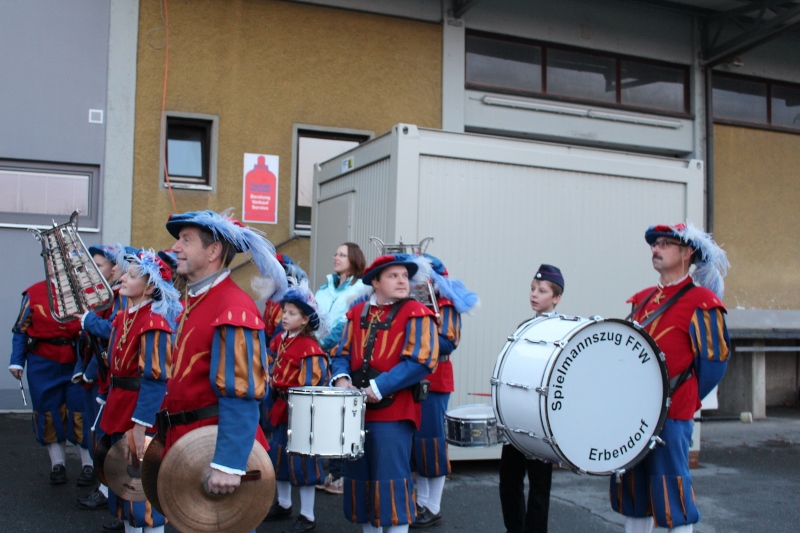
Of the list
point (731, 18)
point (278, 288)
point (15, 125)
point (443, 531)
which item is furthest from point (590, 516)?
point (731, 18)

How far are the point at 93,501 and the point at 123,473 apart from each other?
7.01 ft

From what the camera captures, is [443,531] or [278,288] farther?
[443,531]

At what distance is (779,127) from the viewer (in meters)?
14.1

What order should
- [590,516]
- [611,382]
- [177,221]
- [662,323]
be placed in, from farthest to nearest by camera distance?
1. [590,516]
2. [662,323]
3. [611,382]
4. [177,221]

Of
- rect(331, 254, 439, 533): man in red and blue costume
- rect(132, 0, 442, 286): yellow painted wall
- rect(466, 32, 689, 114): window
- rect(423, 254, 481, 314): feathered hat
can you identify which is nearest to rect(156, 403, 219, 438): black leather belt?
rect(331, 254, 439, 533): man in red and blue costume

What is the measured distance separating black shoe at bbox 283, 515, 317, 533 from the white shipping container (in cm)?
205

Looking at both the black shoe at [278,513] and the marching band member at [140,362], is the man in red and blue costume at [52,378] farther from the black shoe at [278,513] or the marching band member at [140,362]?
the marching band member at [140,362]

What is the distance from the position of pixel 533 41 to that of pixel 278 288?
980 centimetres

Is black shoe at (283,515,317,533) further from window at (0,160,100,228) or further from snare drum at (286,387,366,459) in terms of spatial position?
window at (0,160,100,228)

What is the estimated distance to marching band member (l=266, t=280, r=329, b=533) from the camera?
5.83 metres

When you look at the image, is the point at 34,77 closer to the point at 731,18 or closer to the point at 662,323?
the point at 662,323

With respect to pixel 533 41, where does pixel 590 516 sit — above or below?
below

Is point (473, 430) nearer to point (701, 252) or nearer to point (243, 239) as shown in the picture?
point (701, 252)

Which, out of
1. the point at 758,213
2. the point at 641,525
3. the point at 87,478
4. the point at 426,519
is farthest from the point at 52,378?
the point at 758,213
